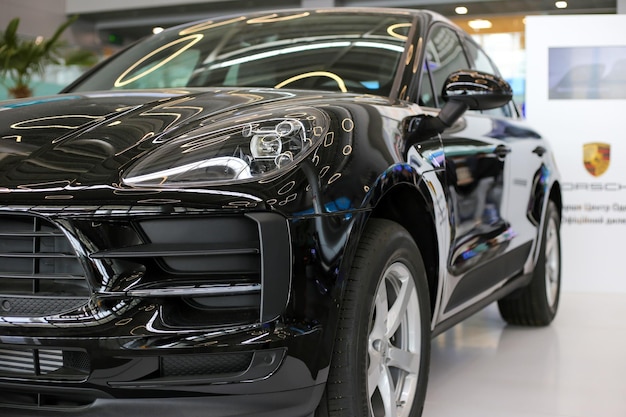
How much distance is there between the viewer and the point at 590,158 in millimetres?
5992

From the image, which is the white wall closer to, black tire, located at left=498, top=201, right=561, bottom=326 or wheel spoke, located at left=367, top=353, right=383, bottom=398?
black tire, located at left=498, top=201, right=561, bottom=326

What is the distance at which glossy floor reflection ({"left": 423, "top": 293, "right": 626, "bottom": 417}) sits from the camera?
10.1 ft

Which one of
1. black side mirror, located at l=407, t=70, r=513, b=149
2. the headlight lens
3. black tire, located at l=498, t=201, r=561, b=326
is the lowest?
black tire, located at l=498, t=201, r=561, b=326

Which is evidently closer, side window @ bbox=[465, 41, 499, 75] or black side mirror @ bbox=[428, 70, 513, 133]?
black side mirror @ bbox=[428, 70, 513, 133]

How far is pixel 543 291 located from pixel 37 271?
3.11 metres

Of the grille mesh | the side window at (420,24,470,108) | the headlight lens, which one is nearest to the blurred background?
the side window at (420,24,470,108)

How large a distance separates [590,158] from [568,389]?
9.95 feet

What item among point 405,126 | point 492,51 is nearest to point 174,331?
point 405,126

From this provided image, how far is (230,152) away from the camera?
195cm

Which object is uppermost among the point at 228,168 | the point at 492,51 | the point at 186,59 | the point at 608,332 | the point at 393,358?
the point at 492,51

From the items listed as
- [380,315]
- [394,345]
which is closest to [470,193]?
[394,345]

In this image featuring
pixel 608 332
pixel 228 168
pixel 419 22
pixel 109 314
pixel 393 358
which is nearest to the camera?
pixel 109 314

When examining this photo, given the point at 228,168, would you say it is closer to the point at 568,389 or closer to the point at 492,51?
the point at 568,389

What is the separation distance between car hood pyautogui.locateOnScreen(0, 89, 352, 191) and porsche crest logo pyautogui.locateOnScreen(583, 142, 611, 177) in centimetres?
400
